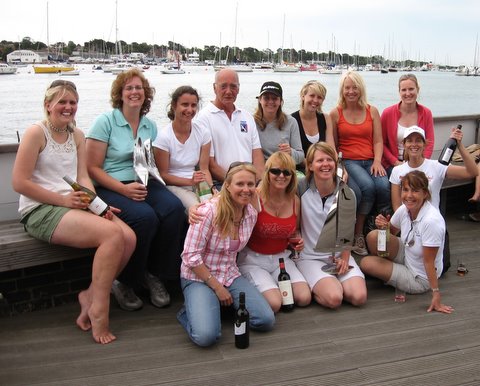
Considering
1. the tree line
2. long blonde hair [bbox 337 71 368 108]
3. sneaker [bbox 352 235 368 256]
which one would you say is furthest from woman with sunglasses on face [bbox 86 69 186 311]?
the tree line

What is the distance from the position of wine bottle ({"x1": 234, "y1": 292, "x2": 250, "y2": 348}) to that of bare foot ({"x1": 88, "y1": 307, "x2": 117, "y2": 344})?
0.75m

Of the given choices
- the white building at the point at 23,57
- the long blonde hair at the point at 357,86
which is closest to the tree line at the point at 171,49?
the white building at the point at 23,57

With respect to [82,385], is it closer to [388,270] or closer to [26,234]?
[26,234]

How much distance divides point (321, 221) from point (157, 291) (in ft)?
4.23

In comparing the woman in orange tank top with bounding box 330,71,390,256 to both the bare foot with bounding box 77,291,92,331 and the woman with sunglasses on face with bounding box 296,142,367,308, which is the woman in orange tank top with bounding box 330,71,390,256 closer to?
the woman with sunglasses on face with bounding box 296,142,367,308

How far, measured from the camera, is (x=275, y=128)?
480cm

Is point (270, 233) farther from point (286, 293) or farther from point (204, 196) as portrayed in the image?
point (204, 196)

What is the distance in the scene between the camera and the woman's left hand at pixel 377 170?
491 centimetres

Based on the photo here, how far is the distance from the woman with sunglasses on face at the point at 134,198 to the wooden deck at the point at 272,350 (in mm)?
212

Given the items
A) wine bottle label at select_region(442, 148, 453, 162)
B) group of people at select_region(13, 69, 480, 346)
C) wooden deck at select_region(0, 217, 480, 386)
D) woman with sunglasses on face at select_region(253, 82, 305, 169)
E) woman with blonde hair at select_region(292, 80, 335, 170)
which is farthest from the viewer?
woman with blonde hair at select_region(292, 80, 335, 170)

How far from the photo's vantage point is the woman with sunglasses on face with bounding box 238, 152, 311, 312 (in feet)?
11.9

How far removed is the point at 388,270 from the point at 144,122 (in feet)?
7.00

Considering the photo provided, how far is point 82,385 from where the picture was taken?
9.03 ft

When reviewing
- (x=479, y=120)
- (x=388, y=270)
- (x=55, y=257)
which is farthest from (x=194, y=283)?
(x=479, y=120)
